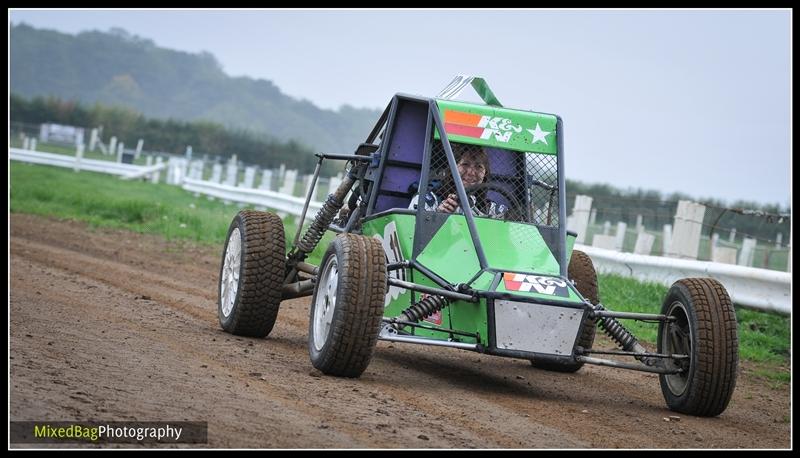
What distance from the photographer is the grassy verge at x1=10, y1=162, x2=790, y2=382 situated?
1231cm

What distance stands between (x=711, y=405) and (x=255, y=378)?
9.22ft

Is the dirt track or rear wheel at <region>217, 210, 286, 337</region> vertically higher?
rear wheel at <region>217, 210, 286, 337</region>

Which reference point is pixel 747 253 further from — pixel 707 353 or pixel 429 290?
pixel 429 290

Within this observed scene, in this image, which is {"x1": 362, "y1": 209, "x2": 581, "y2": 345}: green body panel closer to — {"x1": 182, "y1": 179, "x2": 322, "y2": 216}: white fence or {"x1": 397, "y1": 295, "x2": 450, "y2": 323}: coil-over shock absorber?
{"x1": 397, "y1": 295, "x2": 450, "y2": 323}: coil-over shock absorber

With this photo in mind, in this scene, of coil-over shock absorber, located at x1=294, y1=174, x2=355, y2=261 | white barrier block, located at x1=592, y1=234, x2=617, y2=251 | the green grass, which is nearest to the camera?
coil-over shock absorber, located at x1=294, y1=174, x2=355, y2=261

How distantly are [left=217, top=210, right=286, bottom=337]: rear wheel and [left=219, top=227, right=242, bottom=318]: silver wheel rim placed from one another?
3.2 inches

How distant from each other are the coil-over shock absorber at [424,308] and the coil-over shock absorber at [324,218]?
6.24ft

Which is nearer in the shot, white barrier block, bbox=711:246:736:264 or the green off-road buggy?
the green off-road buggy

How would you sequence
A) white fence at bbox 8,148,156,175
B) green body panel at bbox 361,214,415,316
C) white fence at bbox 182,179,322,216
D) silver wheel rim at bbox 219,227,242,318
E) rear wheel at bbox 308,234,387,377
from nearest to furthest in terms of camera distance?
rear wheel at bbox 308,234,387,377, green body panel at bbox 361,214,415,316, silver wheel rim at bbox 219,227,242,318, white fence at bbox 182,179,322,216, white fence at bbox 8,148,156,175

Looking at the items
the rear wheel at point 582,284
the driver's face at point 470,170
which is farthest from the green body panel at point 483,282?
the rear wheel at point 582,284

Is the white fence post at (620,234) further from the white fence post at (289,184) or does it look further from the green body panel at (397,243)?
the white fence post at (289,184)

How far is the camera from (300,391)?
22.6 feet

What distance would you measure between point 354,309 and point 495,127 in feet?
6.87

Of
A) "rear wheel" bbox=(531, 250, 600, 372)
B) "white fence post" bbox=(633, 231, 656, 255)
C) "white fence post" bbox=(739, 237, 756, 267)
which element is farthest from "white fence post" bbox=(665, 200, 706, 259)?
"rear wheel" bbox=(531, 250, 600, 372)
